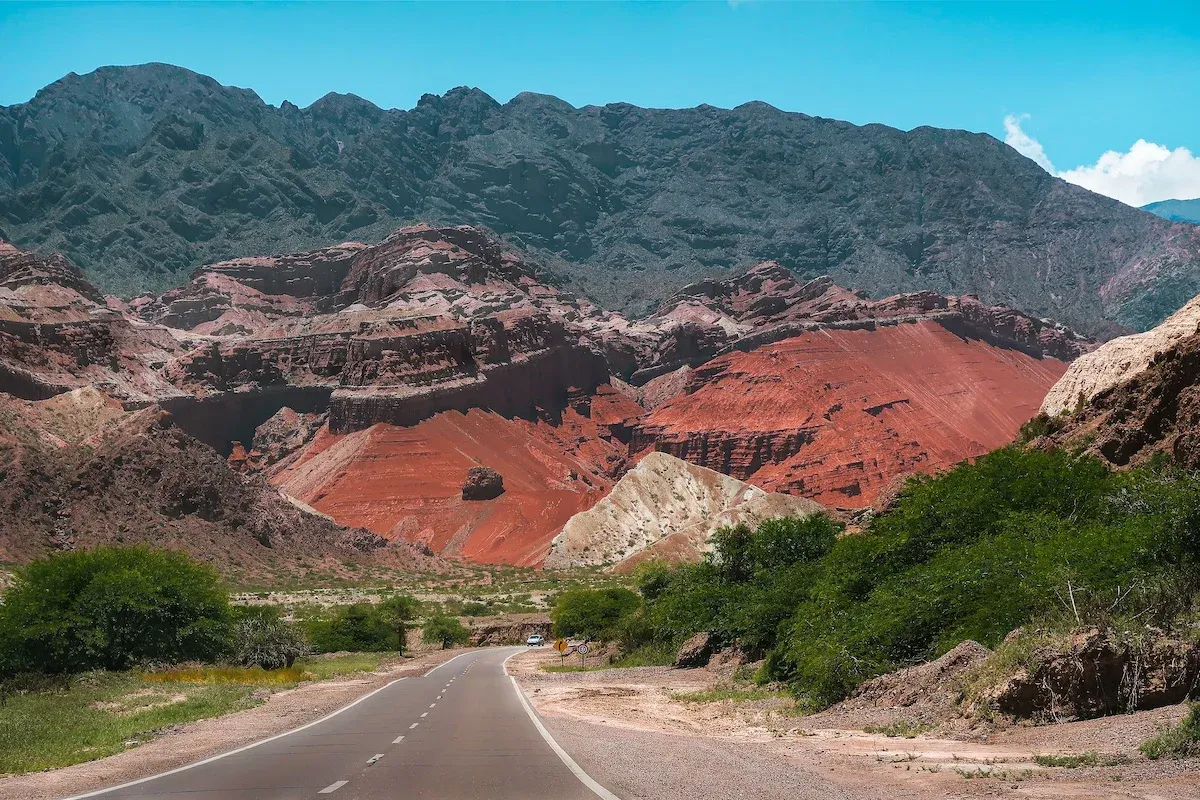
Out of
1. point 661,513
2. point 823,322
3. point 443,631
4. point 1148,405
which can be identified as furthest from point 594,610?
point 823,322

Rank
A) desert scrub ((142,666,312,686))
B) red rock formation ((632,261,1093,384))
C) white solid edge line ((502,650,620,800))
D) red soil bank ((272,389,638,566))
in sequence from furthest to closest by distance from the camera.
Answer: red rock formation ((632,261,1093,384))
red soil bank ((272,389,638,566))
desert scrub ((142,666,312,686))
white solid edge line ((502,650,620,800))

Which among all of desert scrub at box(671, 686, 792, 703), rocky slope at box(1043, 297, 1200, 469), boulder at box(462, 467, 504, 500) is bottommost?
desert scrub at box(671, 686, 792, 703)

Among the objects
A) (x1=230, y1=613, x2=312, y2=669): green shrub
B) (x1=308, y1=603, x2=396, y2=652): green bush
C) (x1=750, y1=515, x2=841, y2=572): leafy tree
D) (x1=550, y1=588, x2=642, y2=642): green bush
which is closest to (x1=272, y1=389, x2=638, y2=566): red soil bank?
(x1=308, y1=603, x2=396, y2=652): green bush

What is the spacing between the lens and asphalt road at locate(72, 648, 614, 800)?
12305 mm

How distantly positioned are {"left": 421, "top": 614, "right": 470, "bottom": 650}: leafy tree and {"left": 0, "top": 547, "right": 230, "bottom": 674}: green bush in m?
27.4

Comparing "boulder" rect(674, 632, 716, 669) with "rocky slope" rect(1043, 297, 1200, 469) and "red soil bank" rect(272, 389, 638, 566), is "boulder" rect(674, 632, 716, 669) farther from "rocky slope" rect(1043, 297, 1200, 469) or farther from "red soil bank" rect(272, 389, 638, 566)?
"red soil bank" rect(272, 389, 638, 566)

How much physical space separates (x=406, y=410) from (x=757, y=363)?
177ft

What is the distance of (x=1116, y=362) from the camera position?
33500mm

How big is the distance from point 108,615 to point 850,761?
29072mm

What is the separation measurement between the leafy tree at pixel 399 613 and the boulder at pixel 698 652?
28752 millimetres

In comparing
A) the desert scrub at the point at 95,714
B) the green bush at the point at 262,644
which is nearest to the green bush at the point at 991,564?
the desert scrub at the point at 95,714

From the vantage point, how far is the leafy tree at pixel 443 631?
6781 cm

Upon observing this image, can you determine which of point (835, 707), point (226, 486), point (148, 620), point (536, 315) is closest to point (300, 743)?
point (835, 707)

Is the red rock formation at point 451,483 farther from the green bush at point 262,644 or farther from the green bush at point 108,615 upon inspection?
the green bush at point 108,615
